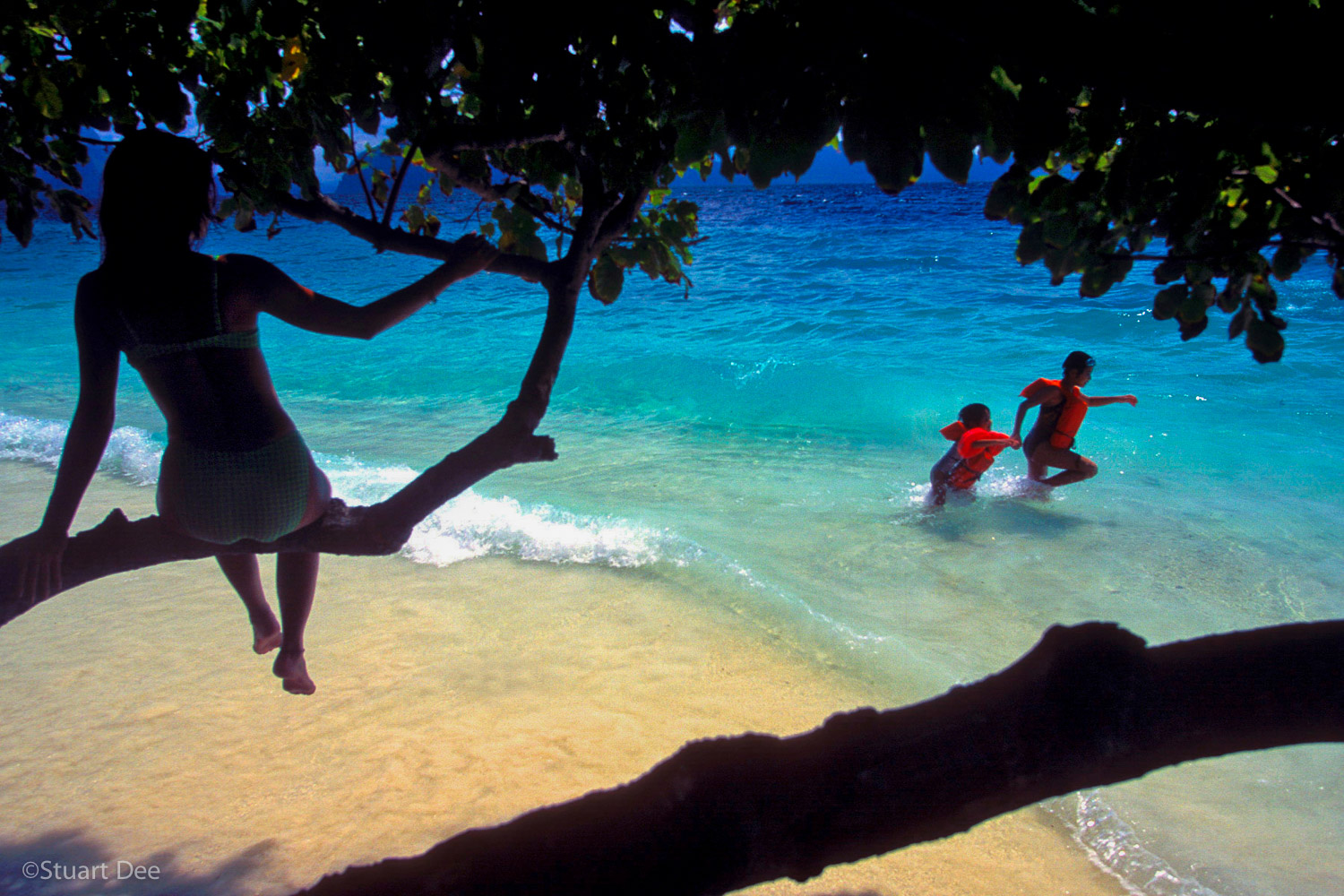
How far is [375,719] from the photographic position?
12.4 ft

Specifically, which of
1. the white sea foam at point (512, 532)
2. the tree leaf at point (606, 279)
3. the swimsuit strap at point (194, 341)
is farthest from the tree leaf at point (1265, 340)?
the white sea foam at point (512, 532)

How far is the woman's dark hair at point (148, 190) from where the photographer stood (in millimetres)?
1723

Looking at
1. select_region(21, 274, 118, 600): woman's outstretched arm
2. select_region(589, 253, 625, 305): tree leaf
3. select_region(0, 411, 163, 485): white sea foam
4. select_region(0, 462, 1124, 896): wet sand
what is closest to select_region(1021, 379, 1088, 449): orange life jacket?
select_region(0, 462, 1124, 896): wet sand

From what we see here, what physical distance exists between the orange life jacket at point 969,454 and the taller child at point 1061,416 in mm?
358

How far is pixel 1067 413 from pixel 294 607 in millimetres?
7120

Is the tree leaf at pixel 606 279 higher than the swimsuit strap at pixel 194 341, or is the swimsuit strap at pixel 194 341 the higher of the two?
the tree leaf at pixel 606 279

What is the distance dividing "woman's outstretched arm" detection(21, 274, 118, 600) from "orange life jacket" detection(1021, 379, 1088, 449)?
24.0ft

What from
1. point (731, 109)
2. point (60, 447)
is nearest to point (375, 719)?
point (731, 109)

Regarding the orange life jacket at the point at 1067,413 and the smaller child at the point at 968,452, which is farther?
the orange life jacket at the point at 1067,413

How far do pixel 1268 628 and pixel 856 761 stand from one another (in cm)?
70

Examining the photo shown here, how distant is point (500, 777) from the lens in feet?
11.0

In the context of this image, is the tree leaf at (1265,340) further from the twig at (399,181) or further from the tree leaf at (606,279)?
the twig at (399,181)

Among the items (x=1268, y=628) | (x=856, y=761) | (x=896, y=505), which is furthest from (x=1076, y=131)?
(x=896, y=505)

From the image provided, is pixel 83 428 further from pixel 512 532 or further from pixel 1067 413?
pixel 1067 413
